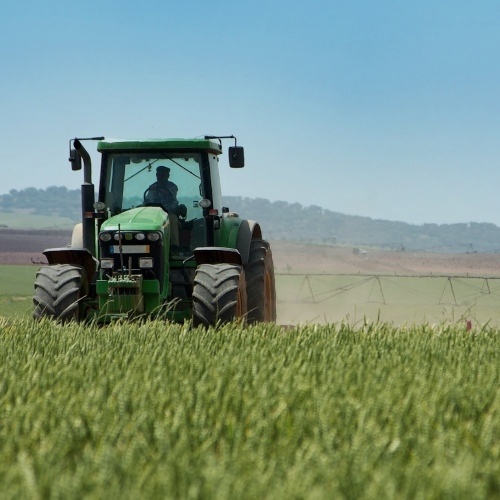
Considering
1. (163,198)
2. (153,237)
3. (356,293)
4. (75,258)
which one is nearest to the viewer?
(153,237)

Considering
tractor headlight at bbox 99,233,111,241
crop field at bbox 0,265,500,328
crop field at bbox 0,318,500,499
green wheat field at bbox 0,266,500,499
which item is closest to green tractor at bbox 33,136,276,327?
tractor headlight at bbox 99,233,111,241

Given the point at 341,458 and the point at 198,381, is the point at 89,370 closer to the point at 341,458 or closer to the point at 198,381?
the point at 198,381

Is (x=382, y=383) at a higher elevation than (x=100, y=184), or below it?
below

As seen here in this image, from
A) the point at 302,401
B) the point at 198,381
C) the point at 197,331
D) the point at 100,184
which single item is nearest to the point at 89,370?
the point at 198,381

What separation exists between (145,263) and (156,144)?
1.37 metres

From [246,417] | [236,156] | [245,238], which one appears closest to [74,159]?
[236,156]

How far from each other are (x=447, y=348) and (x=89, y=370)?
293 centimetres

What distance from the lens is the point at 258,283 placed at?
1068cm

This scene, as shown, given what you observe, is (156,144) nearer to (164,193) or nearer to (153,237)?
(164,193)

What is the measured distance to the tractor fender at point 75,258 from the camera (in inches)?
389

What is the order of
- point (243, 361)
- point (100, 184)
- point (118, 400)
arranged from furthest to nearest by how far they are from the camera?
point (100, 184)
point (243, 361)
point (118, 400)

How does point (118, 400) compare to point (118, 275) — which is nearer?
point (118, 400)

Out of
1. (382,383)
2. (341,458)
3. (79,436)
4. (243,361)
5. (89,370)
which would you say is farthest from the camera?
(243,361)

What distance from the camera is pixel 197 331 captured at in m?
7.97
